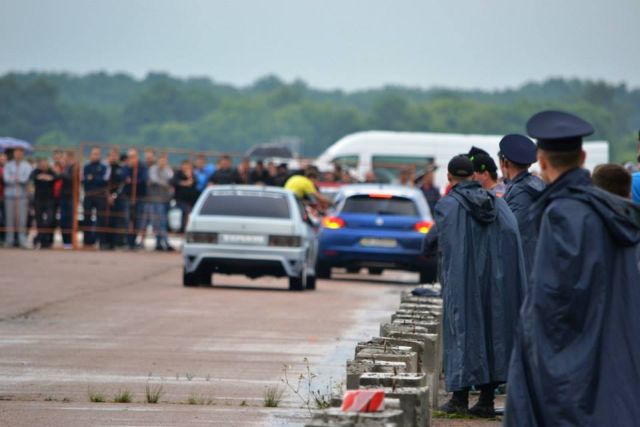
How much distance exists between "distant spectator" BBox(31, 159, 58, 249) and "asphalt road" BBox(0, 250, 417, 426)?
250 inches

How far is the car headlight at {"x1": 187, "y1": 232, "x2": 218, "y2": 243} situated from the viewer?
2567 cm

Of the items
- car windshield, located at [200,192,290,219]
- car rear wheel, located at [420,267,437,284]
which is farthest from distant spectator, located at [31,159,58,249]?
car windshield, located at [200,192,290,219]

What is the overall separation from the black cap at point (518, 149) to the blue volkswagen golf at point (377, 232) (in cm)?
1657

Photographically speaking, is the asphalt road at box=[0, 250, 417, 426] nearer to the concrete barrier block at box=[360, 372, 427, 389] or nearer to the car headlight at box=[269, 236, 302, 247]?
the car headlight at box=[269, 236, 302, 247]

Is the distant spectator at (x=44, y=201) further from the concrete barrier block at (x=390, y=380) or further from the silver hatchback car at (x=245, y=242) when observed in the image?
the concrete barrier block at (x=390, y=380)

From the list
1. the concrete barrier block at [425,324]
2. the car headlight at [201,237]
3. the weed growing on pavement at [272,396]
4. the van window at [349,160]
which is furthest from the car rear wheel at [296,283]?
the van window at [349,160]

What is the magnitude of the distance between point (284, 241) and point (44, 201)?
11564 millimetres

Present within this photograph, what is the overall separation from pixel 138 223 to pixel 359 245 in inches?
375

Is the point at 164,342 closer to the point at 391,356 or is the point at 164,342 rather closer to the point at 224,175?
the point at 391,356

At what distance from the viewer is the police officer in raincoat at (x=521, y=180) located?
1221 cm

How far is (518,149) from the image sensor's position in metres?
12.3

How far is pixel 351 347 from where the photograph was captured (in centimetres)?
1681

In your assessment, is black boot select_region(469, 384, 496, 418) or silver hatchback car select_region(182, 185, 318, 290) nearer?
black boot select_region(469, 384, 496, 418)

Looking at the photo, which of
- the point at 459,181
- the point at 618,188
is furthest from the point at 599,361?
the point at 459,181
